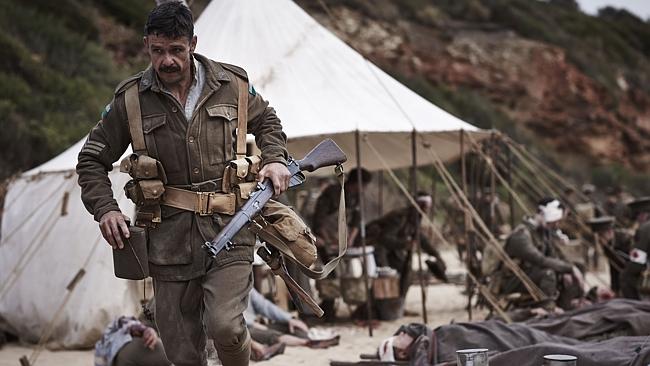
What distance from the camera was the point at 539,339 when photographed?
5.29 meters

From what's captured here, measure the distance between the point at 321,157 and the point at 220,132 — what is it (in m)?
0.45

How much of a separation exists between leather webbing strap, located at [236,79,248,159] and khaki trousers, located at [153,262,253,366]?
17.4 inches

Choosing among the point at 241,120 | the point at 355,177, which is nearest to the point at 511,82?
the point at 355,177

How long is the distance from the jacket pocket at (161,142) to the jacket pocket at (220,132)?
0.12 meters

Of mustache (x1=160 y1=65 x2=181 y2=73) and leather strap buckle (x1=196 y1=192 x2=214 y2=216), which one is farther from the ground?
mustache (x1=160 y1=65 x2=181 y2=73)

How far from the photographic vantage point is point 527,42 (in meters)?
27.6

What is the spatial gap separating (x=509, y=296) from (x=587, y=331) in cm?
205

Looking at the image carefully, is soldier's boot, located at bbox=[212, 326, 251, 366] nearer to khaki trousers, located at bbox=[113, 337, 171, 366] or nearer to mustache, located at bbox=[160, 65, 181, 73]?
mustache, located at bbox=[160, 65, 181, 73]

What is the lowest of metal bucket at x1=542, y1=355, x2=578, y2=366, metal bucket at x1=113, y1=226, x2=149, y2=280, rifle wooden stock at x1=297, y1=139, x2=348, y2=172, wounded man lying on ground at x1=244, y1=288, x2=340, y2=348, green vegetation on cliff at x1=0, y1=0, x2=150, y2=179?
wounded man lying on ground at x1=244, y1=288, x2=340, y2=348

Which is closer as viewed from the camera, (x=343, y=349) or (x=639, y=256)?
(x=343, y=349)

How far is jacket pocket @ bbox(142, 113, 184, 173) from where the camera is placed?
3.42m

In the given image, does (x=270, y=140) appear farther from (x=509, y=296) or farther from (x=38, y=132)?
(x=38, y=132)

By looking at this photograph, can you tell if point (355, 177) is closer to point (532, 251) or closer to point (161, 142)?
point (532, 251)

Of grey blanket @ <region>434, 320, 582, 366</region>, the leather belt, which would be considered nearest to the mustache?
the leather belt
